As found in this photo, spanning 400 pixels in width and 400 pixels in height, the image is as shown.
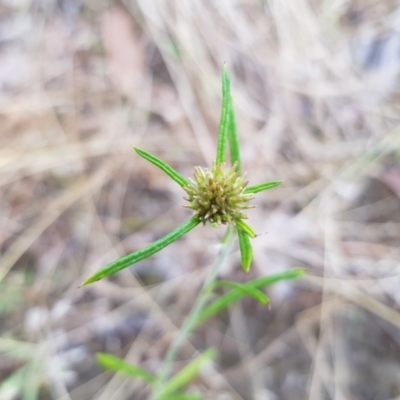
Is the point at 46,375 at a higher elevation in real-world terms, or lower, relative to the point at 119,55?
lower

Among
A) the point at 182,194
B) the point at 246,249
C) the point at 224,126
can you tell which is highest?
the point at 182,194

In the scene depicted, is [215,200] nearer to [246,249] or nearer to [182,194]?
[246,249]

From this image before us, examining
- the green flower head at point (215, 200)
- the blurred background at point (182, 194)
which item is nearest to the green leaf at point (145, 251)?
the green flower head at point (215, 200)

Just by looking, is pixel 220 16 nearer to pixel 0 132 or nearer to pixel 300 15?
pixel 300 15

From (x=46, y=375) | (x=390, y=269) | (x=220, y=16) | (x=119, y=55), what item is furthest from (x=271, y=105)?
(x=46, y=375)

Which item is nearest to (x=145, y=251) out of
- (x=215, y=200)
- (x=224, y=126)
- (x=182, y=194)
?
(x=215, y=200)

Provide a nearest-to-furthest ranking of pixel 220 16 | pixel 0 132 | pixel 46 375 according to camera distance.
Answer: pixel 46 375, pixel 0 132, pixel 220 16
